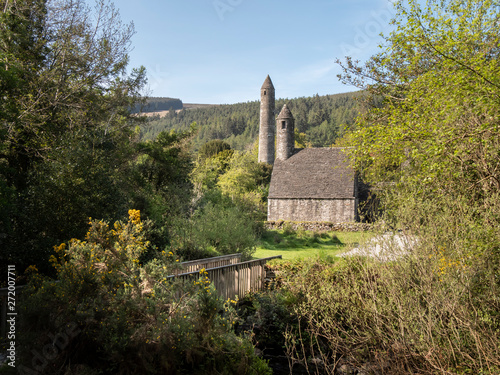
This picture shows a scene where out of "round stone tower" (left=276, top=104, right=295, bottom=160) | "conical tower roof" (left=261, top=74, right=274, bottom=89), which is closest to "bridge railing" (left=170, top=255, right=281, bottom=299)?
"round stone tower" (left=276, top=104, right=295, bottom=160)

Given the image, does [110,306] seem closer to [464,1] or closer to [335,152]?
[464,1]

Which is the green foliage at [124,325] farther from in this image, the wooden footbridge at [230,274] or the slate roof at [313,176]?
the slate roof at [313,176]

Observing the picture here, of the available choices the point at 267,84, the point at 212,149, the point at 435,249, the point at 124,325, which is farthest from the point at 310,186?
the point at 212,149

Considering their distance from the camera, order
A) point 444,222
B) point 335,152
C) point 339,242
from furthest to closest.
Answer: point 335,152
point 339,242
point 444,222

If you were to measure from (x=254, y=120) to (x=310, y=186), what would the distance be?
9541 cm

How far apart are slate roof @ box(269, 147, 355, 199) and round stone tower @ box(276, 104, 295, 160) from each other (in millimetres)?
971

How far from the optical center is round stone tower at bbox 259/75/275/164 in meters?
50.8

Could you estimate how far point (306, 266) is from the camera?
11547 mm

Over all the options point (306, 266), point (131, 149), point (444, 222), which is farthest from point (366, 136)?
point (131, 149)

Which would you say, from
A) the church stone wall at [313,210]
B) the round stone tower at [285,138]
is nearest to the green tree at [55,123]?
the church stone wall at [313,210]

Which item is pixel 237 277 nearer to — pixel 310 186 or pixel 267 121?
pixel 310 186

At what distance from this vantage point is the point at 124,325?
18.1 feet

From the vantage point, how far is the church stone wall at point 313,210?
30328 mm

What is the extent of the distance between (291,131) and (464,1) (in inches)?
1081
